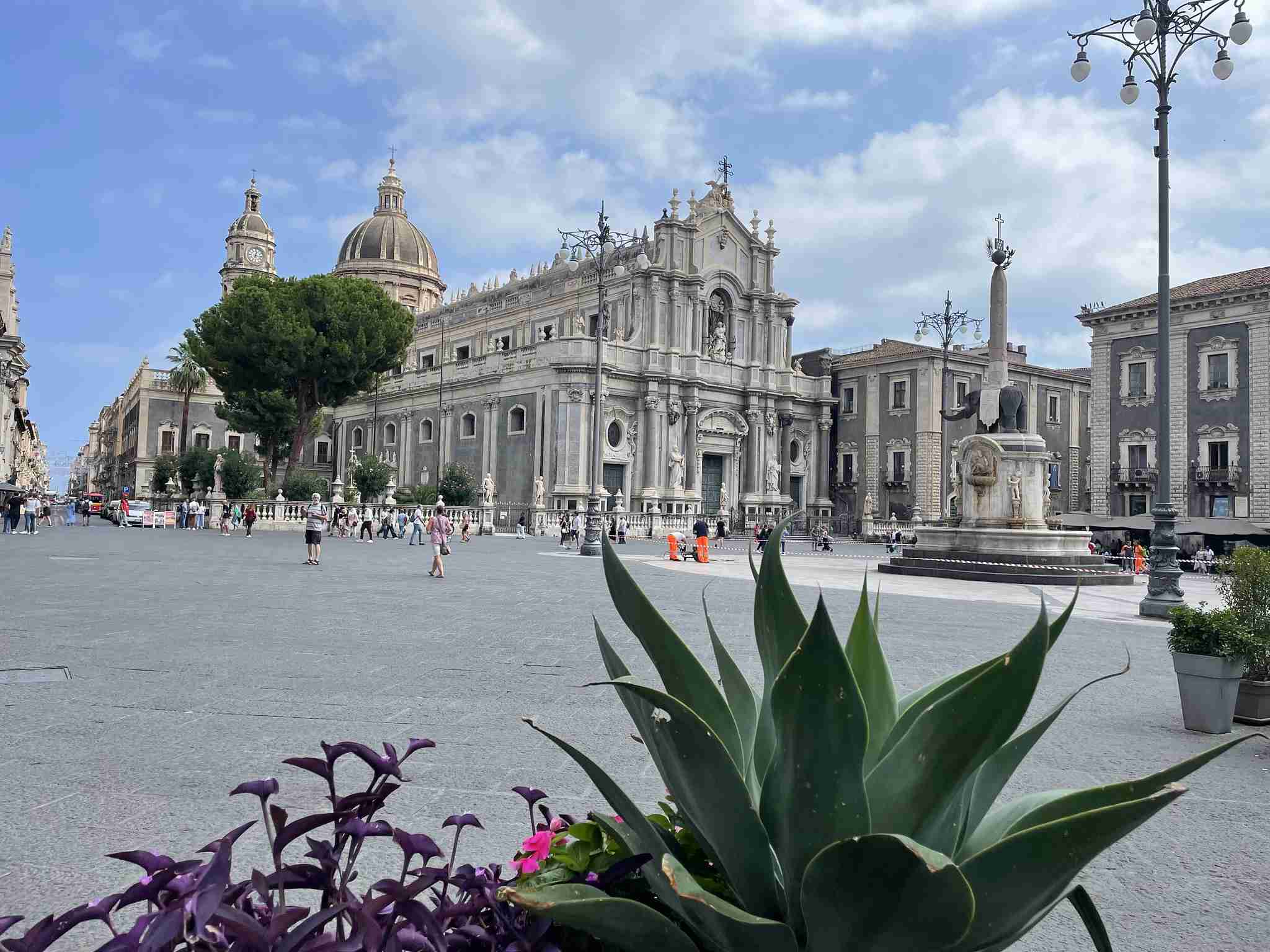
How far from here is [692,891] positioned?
146cm

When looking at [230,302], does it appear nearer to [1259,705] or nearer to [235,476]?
[235,476]

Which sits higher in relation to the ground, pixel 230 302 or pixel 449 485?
pixel 230 302

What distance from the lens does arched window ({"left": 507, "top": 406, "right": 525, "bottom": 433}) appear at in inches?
1811

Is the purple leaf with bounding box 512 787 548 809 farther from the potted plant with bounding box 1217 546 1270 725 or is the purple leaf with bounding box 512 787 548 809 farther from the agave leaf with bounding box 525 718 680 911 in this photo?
the potted plant with bounding box 1217 546 1270 725

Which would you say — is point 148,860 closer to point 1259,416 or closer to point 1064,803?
point 1064,803

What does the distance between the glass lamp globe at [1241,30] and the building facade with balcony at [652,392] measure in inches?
1178

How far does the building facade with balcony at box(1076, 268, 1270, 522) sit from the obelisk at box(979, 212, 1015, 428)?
14.6 m

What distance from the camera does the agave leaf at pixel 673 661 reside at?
1877 mm

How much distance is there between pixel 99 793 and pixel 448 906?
11.5 ft

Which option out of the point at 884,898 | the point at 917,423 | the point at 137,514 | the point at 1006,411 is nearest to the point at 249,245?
the point at 137,514

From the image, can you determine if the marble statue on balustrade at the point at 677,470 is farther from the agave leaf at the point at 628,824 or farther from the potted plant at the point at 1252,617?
the agave leaf at the point at 628,824

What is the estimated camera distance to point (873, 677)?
1.90 m

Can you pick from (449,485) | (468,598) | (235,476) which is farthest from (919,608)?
(235,476)

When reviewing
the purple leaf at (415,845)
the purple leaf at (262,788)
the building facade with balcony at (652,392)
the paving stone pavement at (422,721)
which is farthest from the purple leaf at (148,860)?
the building facade with balcony at (652,392)
